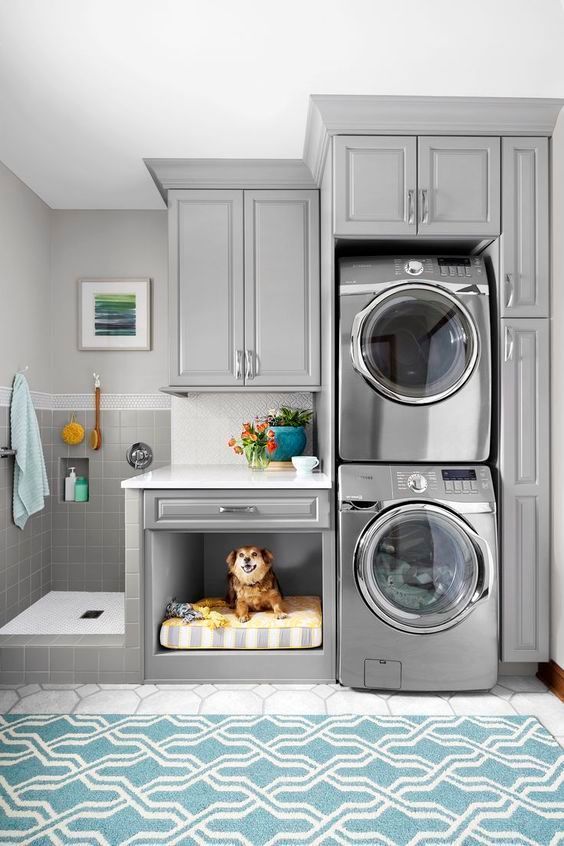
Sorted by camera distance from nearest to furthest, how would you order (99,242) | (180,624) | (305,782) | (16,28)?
(305,782) → (16,28) → (180,624) → (99,242)

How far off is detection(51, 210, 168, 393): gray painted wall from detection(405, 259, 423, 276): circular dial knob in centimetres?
159

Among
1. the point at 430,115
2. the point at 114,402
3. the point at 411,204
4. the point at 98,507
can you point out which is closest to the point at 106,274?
the point at 114,402

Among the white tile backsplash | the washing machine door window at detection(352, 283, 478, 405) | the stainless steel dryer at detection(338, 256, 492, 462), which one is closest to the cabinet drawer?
the stainless steel dryer at detection(338, 256, 492, 462)

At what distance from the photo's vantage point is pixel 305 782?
1799 mm

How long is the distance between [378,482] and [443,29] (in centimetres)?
163

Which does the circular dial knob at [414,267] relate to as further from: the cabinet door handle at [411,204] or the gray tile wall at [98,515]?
the gray tile wall at [98,515]

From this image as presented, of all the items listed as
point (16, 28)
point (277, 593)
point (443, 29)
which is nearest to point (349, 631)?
point (277, 593)

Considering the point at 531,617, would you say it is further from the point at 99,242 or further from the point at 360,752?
the point at 99,242

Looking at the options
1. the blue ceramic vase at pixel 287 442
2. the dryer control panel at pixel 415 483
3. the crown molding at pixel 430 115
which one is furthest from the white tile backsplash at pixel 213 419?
the crown molding at pixel 430 115

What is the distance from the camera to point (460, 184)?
8.09 feet

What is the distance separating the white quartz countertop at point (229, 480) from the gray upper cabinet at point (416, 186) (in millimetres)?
1055

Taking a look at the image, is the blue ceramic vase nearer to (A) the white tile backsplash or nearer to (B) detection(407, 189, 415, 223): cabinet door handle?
(A) the white tile backsplash

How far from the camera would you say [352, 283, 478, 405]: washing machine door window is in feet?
7.91

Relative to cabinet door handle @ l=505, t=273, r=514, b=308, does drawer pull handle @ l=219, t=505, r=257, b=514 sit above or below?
below
